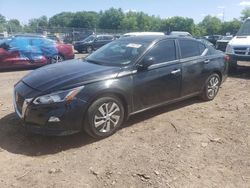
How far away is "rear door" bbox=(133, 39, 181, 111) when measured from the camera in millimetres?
4988

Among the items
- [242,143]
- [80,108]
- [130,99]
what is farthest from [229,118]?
[80,108]

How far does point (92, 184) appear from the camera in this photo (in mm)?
3473

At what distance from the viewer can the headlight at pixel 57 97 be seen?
416 centimetres

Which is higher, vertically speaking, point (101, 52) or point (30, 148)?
point (101, 52)

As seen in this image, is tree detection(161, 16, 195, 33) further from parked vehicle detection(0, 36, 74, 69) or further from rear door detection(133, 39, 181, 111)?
rear door detection(133, 39, 181, 111)

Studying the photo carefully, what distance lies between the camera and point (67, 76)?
14.9 feet

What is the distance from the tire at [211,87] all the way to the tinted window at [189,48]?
68 cm

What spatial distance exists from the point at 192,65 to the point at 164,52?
0.75 metres

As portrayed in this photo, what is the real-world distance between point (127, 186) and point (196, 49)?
149 inches

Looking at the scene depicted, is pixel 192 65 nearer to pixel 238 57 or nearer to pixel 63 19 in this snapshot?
pixel 238 57

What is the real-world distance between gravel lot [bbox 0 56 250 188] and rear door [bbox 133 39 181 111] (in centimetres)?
43

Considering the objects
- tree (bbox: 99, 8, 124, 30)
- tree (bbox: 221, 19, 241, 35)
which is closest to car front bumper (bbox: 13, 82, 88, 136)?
tree (bbox: 221, 19, 241, 35)

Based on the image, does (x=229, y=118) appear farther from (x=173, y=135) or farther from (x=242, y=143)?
(x=173, y=135)

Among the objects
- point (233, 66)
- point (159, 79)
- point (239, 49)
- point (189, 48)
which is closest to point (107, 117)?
point (159, 79)
